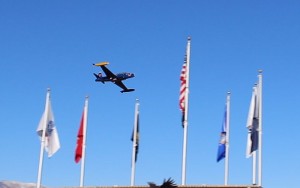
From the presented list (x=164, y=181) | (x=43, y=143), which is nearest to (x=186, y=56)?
(x=43, y=143)

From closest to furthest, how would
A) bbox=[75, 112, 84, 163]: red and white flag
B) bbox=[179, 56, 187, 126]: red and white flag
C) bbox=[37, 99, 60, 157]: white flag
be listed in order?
bbox=[179, 56, 187, 126]: red and white flag
bbox=[37, 99, 60, 157]: white flag
bbox=[75, 112, 84, 163]: red and white flag

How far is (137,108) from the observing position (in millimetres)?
39156

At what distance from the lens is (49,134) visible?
35312 mm

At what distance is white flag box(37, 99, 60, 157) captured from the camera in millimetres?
34938

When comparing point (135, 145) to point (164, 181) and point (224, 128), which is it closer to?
point (224, 128)

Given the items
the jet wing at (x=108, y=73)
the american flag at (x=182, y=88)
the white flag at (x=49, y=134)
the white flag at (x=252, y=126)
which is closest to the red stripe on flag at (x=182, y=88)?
the american flag at (x=182, y=88)

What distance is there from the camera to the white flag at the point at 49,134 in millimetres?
34938

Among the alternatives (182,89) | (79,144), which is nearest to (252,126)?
(182,89)

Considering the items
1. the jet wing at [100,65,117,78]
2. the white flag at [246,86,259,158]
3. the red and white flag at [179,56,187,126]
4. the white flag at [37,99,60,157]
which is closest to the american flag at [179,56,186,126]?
the red and white flag at [179,56,187,126]

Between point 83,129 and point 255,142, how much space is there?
40.7ft

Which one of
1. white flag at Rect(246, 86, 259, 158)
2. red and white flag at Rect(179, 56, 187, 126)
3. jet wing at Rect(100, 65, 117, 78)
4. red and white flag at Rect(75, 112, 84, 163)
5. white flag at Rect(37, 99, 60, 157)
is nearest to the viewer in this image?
white flag at Rect(246, 86, 259, 158)

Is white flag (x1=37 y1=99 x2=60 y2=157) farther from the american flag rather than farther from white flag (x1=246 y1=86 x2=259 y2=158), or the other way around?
white flag (x1=246 y1=86 x2=259 y2=158)

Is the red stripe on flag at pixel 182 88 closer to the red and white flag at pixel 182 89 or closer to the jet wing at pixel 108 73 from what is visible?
the red and white flag at pixel 182 89

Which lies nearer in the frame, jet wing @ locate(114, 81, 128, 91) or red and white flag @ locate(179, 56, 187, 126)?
red and white flag @ locate(179, 56, 187, 126)
